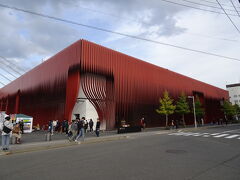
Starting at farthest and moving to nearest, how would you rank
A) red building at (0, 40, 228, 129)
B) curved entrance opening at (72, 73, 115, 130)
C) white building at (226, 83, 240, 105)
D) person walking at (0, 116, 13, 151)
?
white building at (226, 83, 240, 105) → red building at (0, 40, 228, 129) → curved entrance opening at (72, 73, 115, 130) → person walking at (0, 116, 13, 151)

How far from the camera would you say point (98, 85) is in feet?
91.4

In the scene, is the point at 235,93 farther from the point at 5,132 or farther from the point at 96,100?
the point at 5,132

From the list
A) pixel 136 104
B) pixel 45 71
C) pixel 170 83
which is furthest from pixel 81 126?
pixel 170 83

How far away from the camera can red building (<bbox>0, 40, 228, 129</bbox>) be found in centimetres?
2694

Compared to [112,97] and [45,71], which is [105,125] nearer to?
[112,97]

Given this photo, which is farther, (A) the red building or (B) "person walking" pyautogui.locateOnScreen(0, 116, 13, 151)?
(A) the red building

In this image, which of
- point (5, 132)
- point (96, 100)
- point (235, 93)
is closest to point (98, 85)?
point (96, 100)

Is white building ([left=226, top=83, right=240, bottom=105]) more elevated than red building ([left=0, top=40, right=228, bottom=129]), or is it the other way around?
white building ([left=226, top=83, right=240, bottom=105])

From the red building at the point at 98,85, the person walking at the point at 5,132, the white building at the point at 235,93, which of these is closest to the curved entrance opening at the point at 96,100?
the red building at the point at 98,85

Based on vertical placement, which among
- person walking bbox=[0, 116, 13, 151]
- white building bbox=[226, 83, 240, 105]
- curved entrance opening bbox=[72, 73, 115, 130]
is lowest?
person walking bbox=[0, 116, 13, 151]

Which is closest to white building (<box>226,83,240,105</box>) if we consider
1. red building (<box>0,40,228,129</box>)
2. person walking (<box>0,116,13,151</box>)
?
red building (<box>0,40,228,129</box>)

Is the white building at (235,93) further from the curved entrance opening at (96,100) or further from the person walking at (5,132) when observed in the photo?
the person walking at (5,132)

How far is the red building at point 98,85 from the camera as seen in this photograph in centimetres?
2694

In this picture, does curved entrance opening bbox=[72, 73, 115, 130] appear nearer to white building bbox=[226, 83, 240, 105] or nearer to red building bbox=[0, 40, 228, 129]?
red building bbox=[0, 40, 228, 129]
